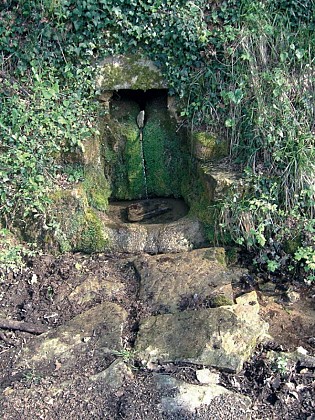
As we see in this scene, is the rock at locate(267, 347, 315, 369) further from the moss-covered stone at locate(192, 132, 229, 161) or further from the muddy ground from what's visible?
the moss-covered stone at locate(192, 132, 229, 161)

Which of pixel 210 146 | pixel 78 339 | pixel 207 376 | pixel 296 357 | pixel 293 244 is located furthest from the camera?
pixel 210 146

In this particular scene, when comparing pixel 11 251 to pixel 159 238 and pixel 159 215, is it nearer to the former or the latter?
pixel 159 238

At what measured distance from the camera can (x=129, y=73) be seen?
527 centimetres

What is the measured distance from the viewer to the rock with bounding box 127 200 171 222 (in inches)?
217

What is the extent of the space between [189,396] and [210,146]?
2591mm

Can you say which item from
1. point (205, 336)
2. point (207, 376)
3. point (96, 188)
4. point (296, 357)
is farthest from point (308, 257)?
point (96, 188)

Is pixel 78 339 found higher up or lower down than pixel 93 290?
lower down

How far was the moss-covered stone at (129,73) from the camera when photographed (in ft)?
17.2

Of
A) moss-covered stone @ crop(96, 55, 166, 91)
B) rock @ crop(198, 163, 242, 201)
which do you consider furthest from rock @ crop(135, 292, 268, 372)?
moss-covered stone @ crop(96, 55, 166, 91)

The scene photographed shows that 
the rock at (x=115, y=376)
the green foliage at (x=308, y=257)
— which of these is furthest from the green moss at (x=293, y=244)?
the rock at (x=115, y=376)

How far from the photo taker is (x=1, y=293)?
4.46 m

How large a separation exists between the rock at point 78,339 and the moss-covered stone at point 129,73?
236cm

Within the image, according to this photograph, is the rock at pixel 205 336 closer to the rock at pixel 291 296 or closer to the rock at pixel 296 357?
the rock at pixel 296 357

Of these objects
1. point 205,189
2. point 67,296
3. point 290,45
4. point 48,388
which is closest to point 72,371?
point 48,388
